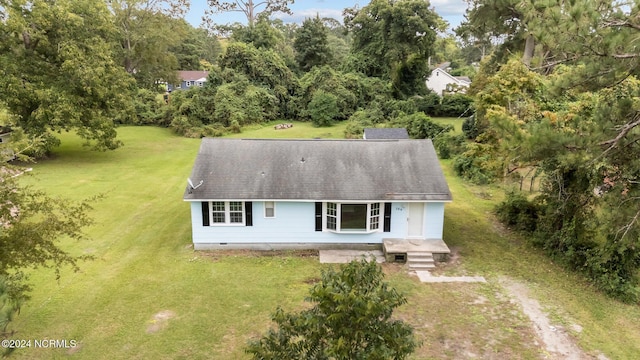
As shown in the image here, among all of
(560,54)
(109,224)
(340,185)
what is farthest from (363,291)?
(109,224)

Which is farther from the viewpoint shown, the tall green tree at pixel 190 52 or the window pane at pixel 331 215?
the tall green tree at pixel 190 52

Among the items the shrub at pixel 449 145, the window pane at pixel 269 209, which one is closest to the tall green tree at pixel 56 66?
the window pane at pixel 269 209

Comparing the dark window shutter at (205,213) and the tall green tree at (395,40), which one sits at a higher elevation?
the tall green tree at (395,40)

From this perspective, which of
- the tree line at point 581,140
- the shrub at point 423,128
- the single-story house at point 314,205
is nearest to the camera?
the tree line at point 581,140

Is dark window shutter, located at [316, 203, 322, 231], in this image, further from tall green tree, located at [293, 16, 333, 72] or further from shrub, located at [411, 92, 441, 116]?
tall green tree, located at [293, 16, 333, 72]

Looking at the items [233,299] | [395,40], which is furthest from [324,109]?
[233,299]

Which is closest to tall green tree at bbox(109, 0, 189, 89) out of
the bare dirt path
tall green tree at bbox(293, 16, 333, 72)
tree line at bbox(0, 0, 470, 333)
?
tree line at bbox(0, 0, 470, 333)

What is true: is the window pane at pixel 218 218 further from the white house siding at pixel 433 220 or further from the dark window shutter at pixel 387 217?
the white house siding at pixel 433 220
